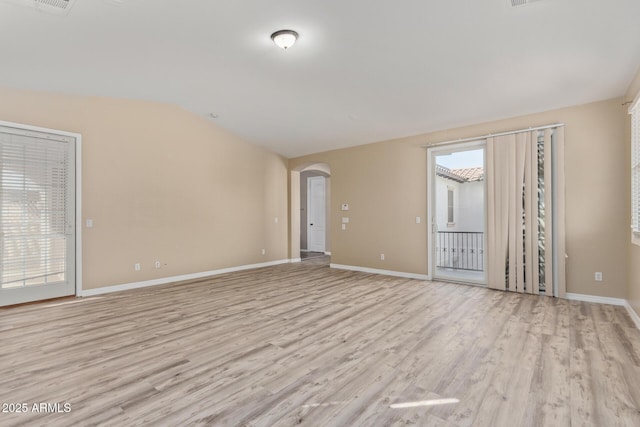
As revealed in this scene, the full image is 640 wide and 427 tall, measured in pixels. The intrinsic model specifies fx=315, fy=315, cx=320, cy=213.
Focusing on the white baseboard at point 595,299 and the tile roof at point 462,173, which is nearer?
the white baseboard at point 595,299

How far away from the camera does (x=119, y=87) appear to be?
15.4 feet

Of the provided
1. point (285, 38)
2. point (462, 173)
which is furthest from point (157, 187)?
point (462, 173)

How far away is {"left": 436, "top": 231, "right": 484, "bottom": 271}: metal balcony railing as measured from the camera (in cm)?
560

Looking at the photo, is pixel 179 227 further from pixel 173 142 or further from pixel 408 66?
pixel 408 66

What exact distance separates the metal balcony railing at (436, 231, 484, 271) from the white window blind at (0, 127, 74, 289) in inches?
240

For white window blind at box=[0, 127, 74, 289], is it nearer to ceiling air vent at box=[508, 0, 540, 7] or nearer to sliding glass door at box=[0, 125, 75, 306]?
sliding glass door at box=[0, 125, 75, 306]

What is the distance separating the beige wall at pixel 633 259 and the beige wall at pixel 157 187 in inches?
249

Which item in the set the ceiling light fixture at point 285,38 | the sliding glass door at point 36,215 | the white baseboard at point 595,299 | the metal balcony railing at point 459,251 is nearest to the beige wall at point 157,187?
the sliding glass door at point 36,215

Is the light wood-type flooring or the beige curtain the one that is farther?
the beige curtain

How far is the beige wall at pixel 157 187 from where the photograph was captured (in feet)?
15.8

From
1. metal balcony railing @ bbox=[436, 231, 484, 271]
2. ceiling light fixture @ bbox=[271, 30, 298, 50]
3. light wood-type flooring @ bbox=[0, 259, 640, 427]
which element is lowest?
light wood-type flooring @ bbox=[0, 259, 640, 427]

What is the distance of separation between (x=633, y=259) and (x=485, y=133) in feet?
8.45

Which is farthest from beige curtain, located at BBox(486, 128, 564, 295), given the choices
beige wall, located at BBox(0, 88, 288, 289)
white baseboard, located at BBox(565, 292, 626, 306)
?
beige wall, located at BBox(0, 88, 288, 289)

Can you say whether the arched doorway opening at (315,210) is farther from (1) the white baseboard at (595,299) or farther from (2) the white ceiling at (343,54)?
(1) the white baseboard at (595,299)
